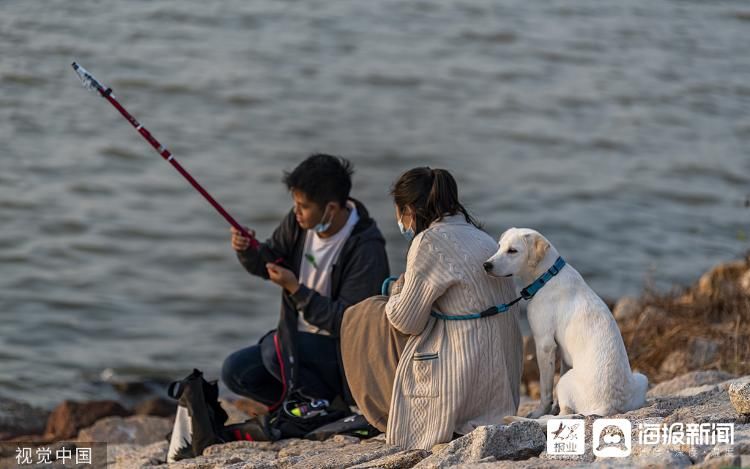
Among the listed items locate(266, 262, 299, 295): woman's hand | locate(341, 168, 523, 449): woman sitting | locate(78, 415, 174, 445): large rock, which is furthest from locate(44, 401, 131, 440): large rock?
locate(341, 168, 523, 449): woman sitting

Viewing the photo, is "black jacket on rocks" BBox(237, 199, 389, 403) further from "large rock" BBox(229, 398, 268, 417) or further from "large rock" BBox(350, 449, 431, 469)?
"large rock" BBox(229, 398, 268, 417)

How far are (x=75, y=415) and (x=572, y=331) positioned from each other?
4109mm

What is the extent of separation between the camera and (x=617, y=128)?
14367 mm

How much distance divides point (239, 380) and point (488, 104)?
30.3 feet

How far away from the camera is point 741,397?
14.5ft

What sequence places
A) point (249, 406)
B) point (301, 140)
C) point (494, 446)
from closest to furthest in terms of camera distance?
1. point (494, 446)
2. point (249, 406)
3. point (301, 140)

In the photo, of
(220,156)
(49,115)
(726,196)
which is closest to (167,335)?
(220,156)

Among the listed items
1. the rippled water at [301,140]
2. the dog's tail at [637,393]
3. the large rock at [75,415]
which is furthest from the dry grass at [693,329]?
the large rock at [75,415]

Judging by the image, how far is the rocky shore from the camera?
13.6ft

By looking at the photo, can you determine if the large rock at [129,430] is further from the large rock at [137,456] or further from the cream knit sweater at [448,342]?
the cream knit sweater at [448,342]

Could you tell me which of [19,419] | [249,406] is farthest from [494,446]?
[19,419]

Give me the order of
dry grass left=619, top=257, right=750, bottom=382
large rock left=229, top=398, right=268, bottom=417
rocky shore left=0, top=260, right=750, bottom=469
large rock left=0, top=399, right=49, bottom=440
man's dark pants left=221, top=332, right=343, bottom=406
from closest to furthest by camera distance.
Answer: rocky shore left=0, top=260, right=750, bottom=469
man's dark pants left=221, top=332, right=343, bottom=406
dry grass left=619, top=257, right=750, bottom=382
large rock left=229, top=398, right=268, bottom=417
large rock left=0, top=399, right=49, bottom=440

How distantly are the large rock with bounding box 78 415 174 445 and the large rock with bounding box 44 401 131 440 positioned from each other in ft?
0.74

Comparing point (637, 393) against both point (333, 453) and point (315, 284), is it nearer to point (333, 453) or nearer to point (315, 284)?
point (333, 453)
